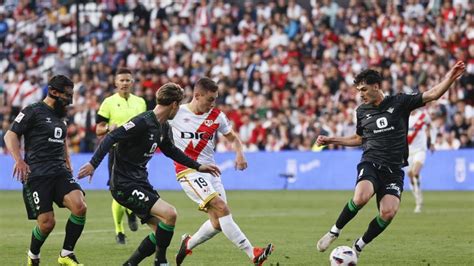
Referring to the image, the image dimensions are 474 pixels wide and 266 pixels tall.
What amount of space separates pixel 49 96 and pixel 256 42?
23561mm

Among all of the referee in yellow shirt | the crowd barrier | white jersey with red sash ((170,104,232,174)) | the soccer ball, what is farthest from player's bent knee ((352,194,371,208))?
the crowd barrier

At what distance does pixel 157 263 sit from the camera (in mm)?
11773

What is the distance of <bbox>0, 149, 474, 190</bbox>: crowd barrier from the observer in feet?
95.3

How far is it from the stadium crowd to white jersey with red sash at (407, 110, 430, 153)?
397cm

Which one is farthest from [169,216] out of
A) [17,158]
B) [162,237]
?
[17,158]

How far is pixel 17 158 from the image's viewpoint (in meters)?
11.8

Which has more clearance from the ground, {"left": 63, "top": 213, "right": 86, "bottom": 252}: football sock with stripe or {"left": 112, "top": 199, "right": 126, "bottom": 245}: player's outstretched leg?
{"left": 63, "top": 213, "right": 86, "bottom": 252}: football sock with stripe

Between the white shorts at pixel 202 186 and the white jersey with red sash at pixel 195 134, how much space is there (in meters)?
0.23

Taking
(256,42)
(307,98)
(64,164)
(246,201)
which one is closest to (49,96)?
(64,164)

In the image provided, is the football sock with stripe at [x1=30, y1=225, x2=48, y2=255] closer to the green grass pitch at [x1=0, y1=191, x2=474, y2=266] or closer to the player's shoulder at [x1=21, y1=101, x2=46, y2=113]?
the green grass pitch at [x1=0, y1=191, x2=474, y2=266]

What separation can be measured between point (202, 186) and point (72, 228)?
1.61 m

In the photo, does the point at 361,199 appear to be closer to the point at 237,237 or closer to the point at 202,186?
the point at 237,237

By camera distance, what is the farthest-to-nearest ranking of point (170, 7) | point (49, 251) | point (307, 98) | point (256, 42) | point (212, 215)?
point (170, 7) < point (256, 42) < point (307, 98) < point (49, 251) < point (212, 215)

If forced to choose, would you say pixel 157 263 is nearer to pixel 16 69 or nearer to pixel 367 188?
pixel 367 188
